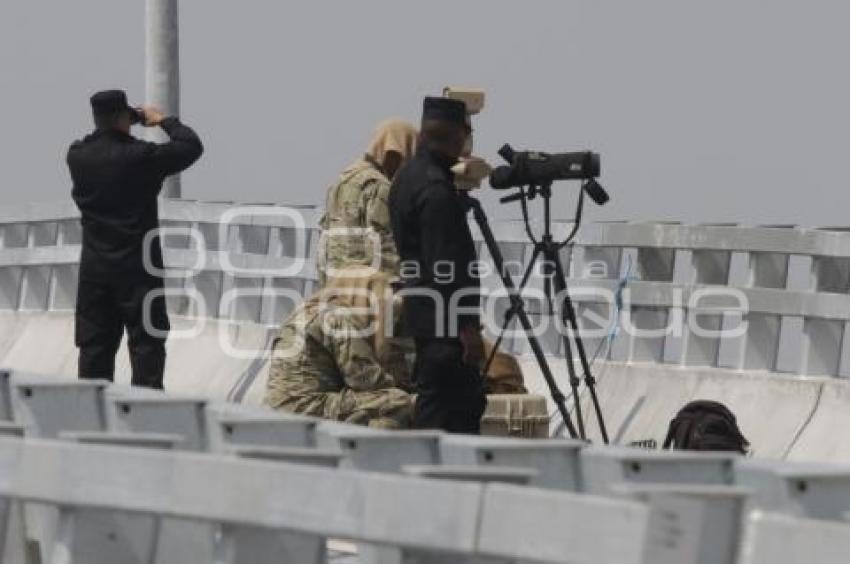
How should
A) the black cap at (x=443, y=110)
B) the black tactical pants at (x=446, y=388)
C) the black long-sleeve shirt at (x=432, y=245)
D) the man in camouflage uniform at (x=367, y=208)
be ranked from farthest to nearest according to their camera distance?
the man in camouflage uniform at (x=367, y=208) < the black tactical pants at (x=446, y=388) < the black cap at (x=443, y=110) < the black long-sleeve shirt at (x=432, y=245)

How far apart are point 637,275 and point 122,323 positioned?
12.1ft

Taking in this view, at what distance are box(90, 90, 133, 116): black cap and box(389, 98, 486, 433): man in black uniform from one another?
2.91m

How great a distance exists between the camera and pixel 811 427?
18391 mm

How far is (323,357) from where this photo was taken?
16.2m

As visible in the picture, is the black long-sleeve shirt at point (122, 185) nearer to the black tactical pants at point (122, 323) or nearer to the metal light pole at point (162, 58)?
the black tactical pants at point (122, 323)

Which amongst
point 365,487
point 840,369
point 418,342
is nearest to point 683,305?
point 840,369

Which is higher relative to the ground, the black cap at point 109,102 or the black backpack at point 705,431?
the black cap at point 109,102

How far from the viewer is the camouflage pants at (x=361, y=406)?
1584cm

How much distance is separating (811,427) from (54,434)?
25.1 feet

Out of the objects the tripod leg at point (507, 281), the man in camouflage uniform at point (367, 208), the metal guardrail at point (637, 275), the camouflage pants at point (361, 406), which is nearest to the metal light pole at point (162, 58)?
the metal guardrail at point (637, 275)

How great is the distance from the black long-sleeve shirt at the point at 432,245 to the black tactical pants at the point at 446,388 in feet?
0.23

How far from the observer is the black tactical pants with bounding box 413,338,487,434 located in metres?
14.9

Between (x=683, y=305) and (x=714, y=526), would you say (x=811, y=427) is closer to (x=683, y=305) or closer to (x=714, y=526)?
(x=683, y=305)

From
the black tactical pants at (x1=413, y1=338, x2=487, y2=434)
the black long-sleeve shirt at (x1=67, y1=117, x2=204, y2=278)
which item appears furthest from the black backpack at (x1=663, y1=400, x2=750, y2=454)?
the black long-sleeve shirt at (x1=67, y1=117, x2=204, y2=278)
